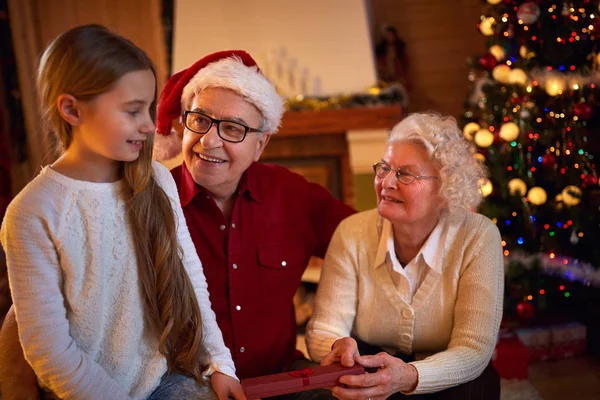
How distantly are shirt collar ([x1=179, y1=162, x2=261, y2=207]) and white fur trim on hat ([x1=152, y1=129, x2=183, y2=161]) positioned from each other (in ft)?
0.35

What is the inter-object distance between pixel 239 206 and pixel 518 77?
1545mm

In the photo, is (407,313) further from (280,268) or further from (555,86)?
(555,86)

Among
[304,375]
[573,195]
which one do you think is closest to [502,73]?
[573,195]

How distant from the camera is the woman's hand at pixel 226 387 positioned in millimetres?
1321

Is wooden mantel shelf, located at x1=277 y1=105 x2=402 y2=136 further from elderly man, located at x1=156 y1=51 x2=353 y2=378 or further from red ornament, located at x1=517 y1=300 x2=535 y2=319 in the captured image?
elderly man, located at x1=156 y1=51 x2=353 y2=378

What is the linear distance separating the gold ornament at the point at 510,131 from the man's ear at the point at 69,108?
78.3 inches

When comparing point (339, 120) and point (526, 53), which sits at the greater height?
point (526, 53)

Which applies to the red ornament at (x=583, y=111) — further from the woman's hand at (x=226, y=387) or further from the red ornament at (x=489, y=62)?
the woman's hand at (x=226, y=387)

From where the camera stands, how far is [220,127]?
5.34 ft

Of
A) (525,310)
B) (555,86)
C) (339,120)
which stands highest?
(555,86)

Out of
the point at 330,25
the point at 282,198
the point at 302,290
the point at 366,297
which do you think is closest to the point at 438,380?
the point at 366,297

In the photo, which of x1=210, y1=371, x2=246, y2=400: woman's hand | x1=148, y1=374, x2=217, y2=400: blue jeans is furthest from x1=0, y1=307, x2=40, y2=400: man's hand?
x1=210, y1=371, x2=246, y2=400: woman's hand

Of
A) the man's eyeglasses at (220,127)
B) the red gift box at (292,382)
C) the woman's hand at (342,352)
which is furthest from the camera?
the man's eyeglasses at (220,127)

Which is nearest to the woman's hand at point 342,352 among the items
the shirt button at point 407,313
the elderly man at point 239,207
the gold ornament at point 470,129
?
the shirt button at point 407,313
